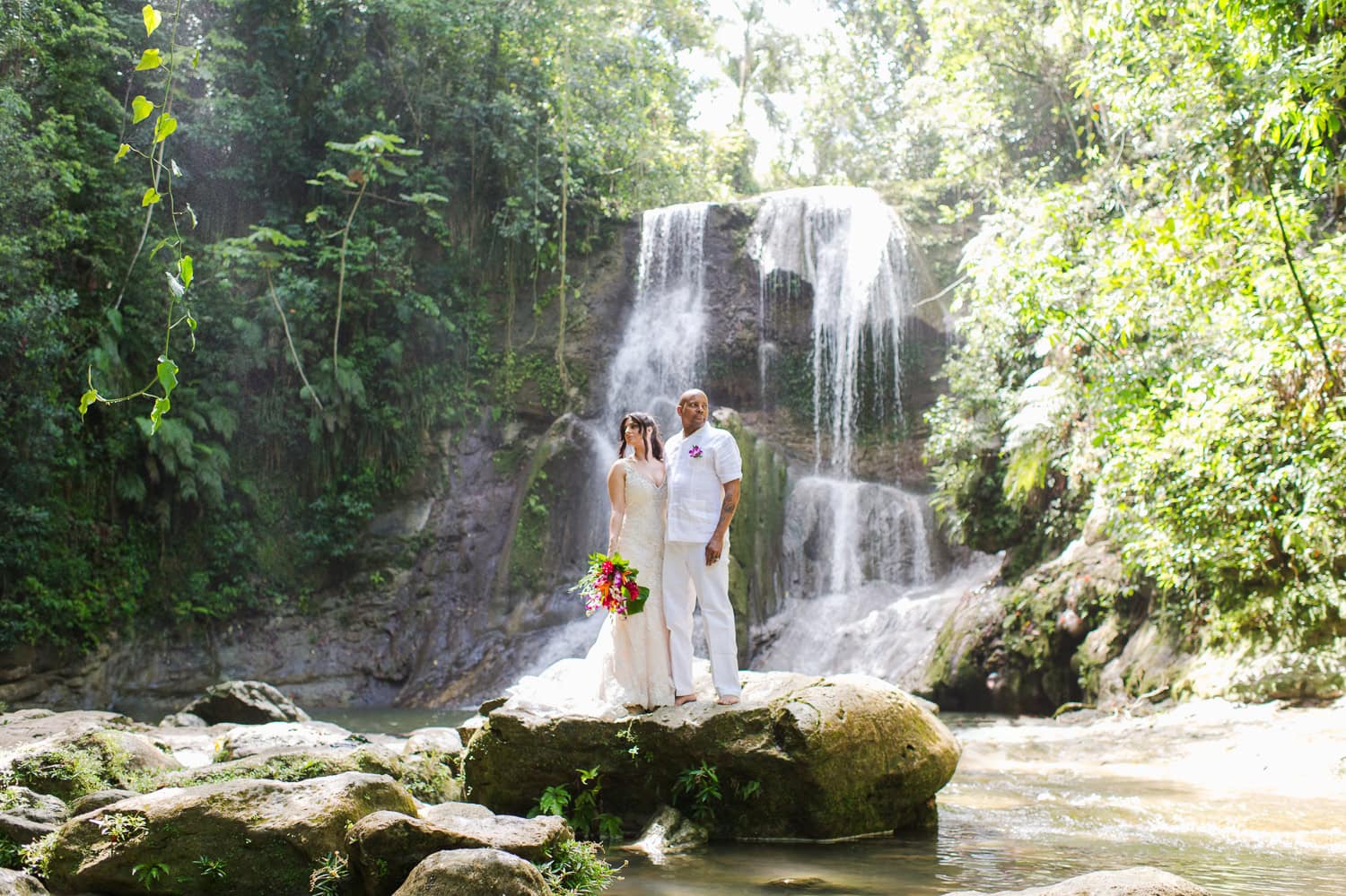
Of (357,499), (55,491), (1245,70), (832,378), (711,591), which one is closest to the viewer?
(711,591)

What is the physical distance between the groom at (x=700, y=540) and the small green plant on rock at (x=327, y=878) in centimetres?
242

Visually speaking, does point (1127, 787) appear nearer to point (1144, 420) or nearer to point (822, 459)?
point (1144, 420)

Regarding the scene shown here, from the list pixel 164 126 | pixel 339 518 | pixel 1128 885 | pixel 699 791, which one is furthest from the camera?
pixel 339 518

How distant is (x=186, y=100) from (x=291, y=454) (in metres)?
6.20

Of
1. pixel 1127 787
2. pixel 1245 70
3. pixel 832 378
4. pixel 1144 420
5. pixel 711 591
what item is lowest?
pixel 1127 787

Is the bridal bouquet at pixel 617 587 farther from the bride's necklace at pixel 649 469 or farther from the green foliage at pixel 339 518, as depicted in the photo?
the green foliage at pixel 339 518

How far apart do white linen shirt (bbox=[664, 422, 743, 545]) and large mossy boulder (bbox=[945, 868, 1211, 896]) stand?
3.19m

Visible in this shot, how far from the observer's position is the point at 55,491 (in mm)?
14719

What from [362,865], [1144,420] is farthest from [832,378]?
[362,865]

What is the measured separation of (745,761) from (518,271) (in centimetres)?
1566

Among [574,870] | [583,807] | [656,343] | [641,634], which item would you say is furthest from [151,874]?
[656,343]

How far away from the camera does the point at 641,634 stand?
252 inches

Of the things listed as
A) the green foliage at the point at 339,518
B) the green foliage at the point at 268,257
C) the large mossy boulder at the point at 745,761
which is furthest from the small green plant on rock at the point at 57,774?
the green foliage at the point at 339,518

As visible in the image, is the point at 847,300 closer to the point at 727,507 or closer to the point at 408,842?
the point at 727,507
